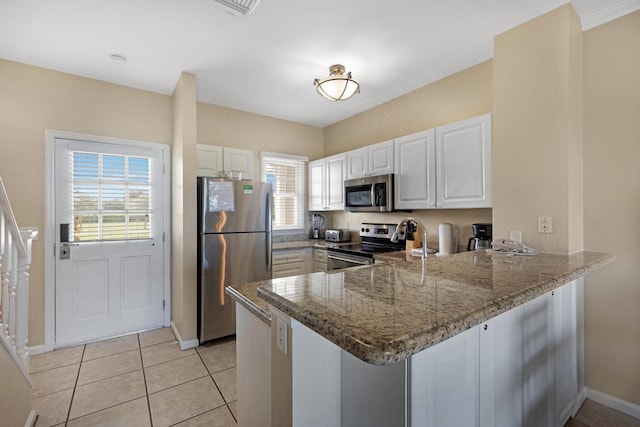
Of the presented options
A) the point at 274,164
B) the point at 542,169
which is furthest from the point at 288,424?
the point at 274,164

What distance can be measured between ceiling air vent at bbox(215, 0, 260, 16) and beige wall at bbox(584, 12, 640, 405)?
2361mm

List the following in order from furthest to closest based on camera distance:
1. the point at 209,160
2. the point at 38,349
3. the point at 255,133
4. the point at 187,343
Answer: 1. the point at 255,133
2. the point at 209,160
3. the point at 187,343
4. the point at 38,349

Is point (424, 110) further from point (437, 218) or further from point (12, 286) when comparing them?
point (12, 286)

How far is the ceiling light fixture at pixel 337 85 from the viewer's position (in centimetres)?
257

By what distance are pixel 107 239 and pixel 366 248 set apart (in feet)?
9.34

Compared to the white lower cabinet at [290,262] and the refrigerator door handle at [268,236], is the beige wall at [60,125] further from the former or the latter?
the white lower cabinet at [290,262]

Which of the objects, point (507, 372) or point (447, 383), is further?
point (507, 372)

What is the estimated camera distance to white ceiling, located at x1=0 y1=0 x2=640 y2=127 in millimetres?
1975

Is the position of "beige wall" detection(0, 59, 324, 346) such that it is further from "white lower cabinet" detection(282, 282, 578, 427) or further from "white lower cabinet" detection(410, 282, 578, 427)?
"white lower cabinet" detection(410, 282, 578, 427)

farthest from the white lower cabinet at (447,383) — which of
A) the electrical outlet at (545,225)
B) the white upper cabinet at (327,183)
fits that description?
the white upper cabinet at (327,183)

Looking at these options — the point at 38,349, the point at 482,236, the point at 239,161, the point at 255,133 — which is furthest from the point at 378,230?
the point at 38,349

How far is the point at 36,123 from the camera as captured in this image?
276 cm

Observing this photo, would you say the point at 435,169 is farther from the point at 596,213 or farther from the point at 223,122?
the point at 223,122

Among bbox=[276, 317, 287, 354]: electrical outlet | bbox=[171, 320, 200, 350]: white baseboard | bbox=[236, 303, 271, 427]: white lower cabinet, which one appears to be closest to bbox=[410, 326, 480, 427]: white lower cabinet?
bbox=[276, 317, 287, 354]: electrical outlet
